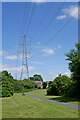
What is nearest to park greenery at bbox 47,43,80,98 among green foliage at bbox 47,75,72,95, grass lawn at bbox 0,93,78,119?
green foliage at bbox 47,75,72,95

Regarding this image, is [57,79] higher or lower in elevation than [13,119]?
higher

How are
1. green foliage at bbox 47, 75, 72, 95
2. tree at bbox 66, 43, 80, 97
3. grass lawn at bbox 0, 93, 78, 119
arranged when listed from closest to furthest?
grass lawn at bbox 0, 93, 78, 119, tree at bbox 66, 43, 80, 97, green foliage at bbox 47, 75, 72, 95

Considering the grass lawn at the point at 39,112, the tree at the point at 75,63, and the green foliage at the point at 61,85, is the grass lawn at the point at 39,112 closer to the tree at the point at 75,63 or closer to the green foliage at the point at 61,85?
the tree at the point at 75,63

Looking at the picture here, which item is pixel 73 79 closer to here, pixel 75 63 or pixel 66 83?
pixel 75 63

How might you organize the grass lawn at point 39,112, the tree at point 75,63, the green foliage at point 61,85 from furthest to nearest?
the green foliage at point 61,85 < the tree at point 75,63 < the grass lawn at point 39,112

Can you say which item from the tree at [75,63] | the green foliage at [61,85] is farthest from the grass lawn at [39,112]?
the green foliage at [61,85]

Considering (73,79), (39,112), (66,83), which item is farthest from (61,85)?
(39,112)

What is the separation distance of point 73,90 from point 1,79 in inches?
652

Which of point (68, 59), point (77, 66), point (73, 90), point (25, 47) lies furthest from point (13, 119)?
point (25, 47)

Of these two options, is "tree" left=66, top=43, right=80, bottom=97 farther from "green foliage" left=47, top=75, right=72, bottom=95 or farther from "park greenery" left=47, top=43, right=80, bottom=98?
"green foliage" left=47, top=75, right=72, bottom=95

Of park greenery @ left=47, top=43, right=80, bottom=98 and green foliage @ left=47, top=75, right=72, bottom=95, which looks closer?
park greenery @ left=47, top=43, right=80, bottom=98

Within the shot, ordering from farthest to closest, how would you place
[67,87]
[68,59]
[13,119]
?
[67,87] < [68,59] < [13,119]

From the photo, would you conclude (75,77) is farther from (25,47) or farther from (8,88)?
(25,47)

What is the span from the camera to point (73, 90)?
27938 mm
